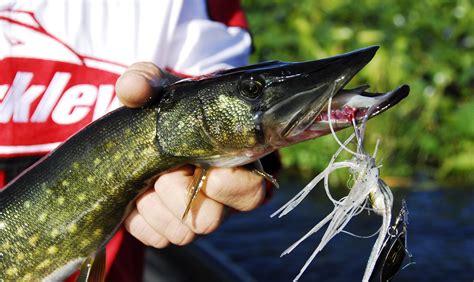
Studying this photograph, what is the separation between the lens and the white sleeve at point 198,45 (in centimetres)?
220

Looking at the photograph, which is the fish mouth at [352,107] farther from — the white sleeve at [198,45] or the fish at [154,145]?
the white sleeve at [198,45]

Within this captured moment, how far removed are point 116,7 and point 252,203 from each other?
722mm

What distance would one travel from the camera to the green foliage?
7.07 meters

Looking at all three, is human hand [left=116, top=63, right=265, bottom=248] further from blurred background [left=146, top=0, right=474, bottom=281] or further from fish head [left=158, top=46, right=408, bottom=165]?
blurred background [left=146, top=0, right=474, bottom=281]

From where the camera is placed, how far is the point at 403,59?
7375mm

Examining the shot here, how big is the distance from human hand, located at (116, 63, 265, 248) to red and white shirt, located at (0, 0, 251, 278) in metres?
0.38

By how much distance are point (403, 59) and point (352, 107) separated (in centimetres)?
620

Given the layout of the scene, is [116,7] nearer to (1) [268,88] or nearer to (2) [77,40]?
(2) [77,40]

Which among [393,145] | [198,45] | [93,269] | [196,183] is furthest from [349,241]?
[196,183]

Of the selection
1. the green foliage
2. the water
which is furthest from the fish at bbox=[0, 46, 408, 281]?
the green foliage

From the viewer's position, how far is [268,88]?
151 centimetres

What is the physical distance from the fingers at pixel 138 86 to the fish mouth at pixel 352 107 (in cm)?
35

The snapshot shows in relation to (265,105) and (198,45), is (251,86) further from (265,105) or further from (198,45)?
(198,45)

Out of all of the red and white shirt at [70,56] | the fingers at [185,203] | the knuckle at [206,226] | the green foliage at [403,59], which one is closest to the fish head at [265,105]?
the fingers at [185,203]
